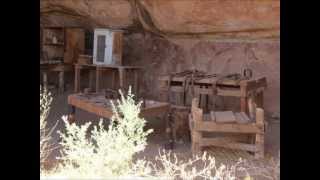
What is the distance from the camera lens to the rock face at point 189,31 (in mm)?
9258

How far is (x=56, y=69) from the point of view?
11.3m

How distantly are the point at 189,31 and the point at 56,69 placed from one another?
3.61 meters

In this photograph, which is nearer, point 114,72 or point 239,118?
point 239,118

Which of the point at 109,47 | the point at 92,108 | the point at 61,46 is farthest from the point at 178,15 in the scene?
the point at 92,108

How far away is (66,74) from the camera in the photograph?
39.1 feet

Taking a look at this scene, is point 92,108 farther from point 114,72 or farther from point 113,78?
point 114,72

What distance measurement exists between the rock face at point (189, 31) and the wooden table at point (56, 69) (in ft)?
4.24

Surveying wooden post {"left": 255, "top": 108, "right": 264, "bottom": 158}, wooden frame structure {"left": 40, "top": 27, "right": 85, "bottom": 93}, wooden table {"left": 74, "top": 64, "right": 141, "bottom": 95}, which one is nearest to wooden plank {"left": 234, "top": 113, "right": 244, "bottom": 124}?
wooden post {"left": 255, "top": 108, "right": 264, "bottom": 158}

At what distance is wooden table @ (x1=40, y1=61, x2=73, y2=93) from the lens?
11.2 meters

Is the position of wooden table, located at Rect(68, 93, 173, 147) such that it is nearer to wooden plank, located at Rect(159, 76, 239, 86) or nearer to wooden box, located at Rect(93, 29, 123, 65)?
wooden plank, located at Rect(159, 76, 239, 86)

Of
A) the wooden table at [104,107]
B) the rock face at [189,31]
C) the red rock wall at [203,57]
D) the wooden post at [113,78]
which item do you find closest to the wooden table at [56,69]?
the wooden post at [113,78]
